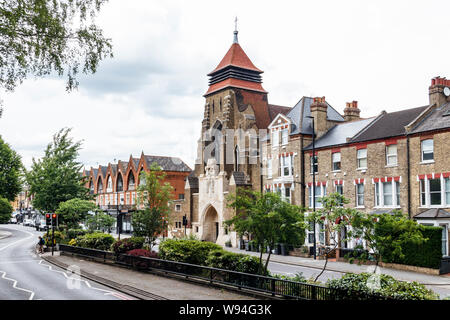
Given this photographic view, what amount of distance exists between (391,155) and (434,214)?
5877 mm

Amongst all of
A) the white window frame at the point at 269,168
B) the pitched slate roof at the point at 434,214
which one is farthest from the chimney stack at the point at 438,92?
the white window frame at the point at 269,168

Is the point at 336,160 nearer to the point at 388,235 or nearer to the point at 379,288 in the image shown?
the point at 388,235

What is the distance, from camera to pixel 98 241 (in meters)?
33.0

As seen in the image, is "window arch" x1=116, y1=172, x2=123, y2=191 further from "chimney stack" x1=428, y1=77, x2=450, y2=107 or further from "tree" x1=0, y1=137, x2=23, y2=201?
"chimney stack" x1=428, y1=77, x2=450, y2=107

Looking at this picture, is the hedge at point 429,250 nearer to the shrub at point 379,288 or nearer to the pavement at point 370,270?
the pavement at point 370,270

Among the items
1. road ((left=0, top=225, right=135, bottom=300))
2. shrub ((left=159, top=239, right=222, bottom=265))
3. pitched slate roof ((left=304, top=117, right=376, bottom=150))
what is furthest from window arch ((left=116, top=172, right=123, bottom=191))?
shrub ((left=159, top=239, right=222, bottom=265))

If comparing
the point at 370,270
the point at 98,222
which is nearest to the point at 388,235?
the point at 370,270

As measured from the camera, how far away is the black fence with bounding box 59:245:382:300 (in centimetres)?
1459

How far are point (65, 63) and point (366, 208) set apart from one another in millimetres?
26813

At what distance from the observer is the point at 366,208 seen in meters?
34.8
